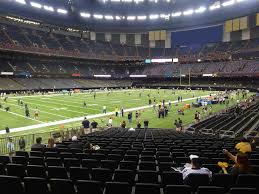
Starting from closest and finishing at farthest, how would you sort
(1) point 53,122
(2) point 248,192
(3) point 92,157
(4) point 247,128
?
(2) point 248,192, (3) point 92,157, (4) point 247,128, (1) point 53,122

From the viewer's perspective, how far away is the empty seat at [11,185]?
229 inches

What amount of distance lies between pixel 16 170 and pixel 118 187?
3.04 m

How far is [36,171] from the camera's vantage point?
6.89 metres

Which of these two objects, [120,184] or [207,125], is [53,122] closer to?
[207,125]

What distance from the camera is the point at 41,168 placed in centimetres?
684

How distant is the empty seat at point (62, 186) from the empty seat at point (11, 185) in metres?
0.74

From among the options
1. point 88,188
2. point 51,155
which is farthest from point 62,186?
point 51,155

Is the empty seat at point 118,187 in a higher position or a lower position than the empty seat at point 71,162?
higher

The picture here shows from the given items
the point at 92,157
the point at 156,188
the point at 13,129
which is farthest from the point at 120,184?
the point at 13,129

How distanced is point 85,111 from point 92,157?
97.5 feet

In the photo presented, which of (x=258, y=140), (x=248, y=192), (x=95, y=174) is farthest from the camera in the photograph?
(x=258, y=140)

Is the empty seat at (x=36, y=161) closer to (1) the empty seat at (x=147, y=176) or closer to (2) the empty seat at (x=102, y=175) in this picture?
(2) the empty seat at (x=102, y=175)

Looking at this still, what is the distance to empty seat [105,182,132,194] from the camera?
5.25 metres

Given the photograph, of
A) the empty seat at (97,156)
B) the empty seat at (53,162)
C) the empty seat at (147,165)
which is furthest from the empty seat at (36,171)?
the empty seat at (147,165)
